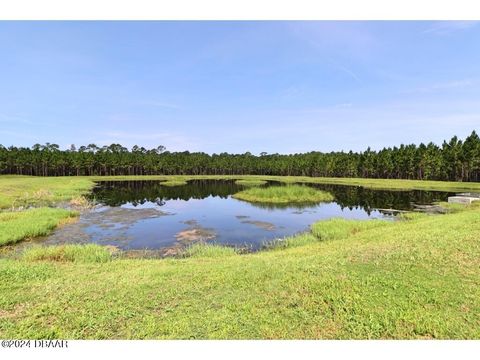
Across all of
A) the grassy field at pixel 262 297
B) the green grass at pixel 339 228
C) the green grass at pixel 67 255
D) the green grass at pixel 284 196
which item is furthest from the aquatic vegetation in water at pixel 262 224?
the green grass at pixel 284 196

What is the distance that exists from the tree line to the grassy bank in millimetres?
81228

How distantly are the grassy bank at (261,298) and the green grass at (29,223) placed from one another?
9.75m

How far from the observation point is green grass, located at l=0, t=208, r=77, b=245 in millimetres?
20562

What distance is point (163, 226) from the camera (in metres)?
28.4

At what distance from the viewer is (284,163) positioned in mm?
145750

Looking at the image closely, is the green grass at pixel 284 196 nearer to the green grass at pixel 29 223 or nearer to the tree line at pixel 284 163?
the green grass at pixel 29 223

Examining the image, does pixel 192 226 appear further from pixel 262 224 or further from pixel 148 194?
pixel 148 194

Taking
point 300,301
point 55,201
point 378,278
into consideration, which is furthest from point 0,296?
point 55,201

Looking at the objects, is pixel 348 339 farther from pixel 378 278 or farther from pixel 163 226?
pixel 163 226

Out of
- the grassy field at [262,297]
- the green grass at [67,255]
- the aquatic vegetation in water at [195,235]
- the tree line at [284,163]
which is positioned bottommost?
the aquatic vegetation in water at [195,235]

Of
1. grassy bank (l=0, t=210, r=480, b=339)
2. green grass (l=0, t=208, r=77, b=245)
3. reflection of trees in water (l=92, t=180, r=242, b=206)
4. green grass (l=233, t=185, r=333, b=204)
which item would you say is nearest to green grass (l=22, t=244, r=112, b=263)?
grassy bank (l=0, t=210, r=480, b=339)

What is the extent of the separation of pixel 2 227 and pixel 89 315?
19498mm

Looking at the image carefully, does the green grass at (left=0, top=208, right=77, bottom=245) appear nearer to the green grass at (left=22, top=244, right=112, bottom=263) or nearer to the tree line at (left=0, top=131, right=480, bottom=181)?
the green grass at (left=22, top=244, right=112, bottom=263)

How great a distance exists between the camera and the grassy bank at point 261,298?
7094 mm
